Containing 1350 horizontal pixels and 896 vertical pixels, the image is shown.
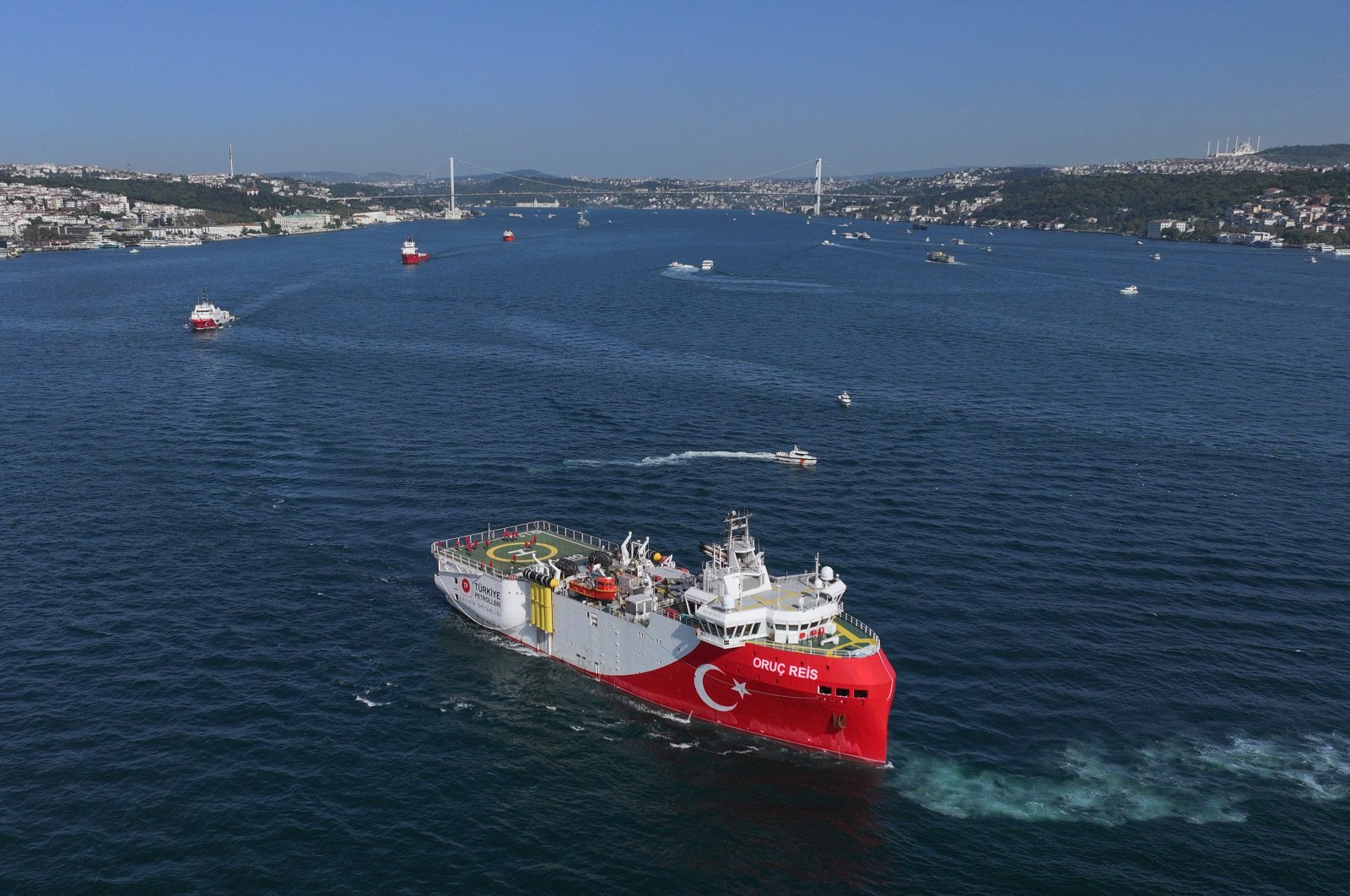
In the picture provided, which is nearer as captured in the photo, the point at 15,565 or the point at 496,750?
the point at 496,750

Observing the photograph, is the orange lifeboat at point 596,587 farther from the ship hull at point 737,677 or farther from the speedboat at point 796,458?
the speedboat at point 796,458

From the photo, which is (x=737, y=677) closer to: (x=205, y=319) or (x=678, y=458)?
(x=678, y=458)

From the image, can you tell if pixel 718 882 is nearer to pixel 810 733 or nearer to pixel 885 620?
pixel 810 733

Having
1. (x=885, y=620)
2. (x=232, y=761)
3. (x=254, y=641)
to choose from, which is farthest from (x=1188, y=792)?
(x=254, y=641)

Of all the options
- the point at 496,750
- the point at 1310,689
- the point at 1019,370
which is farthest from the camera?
the point at 1019,370

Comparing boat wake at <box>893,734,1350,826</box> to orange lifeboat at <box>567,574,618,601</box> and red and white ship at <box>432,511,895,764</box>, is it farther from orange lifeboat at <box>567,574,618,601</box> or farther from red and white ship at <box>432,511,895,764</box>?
orange lifeboat at <box>567,574,618,601</box>

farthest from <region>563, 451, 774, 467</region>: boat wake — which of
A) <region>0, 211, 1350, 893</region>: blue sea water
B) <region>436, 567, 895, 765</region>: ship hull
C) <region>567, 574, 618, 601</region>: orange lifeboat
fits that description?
<region>567, 574, 618, 601</region>: orange lifeboat

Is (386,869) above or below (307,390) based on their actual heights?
below
